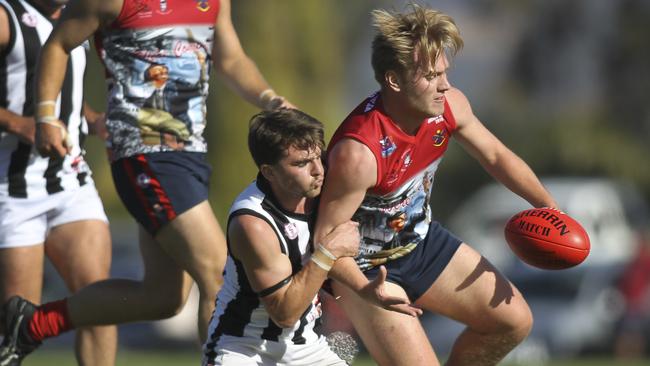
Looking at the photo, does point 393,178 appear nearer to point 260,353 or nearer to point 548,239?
point 548,239

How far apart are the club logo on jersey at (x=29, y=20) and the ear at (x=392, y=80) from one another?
1921mm

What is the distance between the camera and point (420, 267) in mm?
5766

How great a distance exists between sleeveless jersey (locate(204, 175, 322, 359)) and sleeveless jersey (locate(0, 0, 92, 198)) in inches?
59.3

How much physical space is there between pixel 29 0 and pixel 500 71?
26.3m

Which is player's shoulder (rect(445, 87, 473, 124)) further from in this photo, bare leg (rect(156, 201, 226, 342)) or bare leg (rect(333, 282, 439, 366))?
bare leg (rect(156, 201, 226, 342))

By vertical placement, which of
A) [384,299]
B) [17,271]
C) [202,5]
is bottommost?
[17,271]

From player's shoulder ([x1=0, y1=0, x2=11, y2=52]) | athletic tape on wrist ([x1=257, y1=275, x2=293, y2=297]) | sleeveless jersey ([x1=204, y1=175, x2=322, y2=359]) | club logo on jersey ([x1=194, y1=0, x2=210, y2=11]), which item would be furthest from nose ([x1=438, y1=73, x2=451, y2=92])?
player's shoulder ([x1=0, y1=0, x2=11, y2=52])

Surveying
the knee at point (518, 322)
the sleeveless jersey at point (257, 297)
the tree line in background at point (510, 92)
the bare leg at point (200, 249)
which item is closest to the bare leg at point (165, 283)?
the bare leg at point (200, 249)

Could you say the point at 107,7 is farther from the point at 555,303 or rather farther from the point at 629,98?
the point at 629,98

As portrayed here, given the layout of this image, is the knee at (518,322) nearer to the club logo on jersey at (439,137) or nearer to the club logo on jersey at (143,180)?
the club logo on jersey at (439,137)

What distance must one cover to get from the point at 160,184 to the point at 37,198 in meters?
0.82

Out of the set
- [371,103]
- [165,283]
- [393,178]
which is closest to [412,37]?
[371,103]

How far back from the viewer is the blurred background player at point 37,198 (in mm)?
6344

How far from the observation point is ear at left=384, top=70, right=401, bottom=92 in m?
5.45
